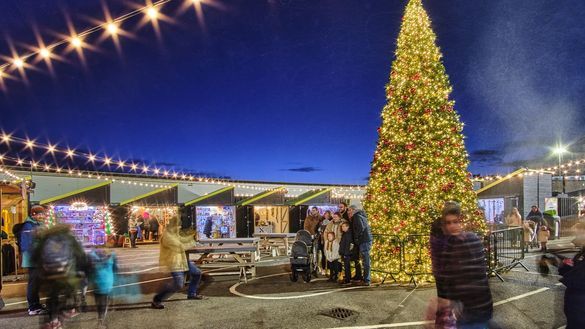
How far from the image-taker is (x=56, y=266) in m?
4.86

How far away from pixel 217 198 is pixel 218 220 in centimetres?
117

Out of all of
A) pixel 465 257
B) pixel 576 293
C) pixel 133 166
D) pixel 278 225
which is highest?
pixel 133 166

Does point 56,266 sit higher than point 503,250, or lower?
higher

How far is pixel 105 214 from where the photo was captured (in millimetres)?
19641

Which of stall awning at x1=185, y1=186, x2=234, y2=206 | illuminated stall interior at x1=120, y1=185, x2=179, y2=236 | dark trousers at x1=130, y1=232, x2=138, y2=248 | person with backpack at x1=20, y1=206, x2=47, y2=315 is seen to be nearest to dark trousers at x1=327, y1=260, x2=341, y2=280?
person with backpack at x1=20, y1=206, x2=47, y2=315

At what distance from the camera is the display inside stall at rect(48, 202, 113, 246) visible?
18281 millimetres

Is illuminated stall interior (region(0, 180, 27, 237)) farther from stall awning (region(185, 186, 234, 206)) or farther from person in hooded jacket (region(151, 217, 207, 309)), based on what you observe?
stall awning (region(185, 186, 234, 206))

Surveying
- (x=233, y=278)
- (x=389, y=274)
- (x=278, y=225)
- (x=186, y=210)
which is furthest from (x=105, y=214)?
(x=389, y=274)

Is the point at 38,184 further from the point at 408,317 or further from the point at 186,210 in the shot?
the point at 408,317

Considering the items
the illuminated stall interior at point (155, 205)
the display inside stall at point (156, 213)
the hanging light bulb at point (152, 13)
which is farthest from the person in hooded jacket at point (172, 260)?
the display inside stall at point (156, 213)

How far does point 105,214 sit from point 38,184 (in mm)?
4038

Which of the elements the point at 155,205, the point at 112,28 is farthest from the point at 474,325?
the point at 155,205

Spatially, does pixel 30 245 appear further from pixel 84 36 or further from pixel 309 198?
pixel 309 198

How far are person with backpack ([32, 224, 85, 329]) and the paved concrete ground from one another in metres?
1.15
